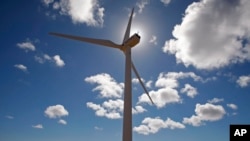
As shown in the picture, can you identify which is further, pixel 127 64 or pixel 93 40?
pixel 93 40

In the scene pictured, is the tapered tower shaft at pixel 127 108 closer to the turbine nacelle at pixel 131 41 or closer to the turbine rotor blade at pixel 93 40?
the turbine nacelle at pixel 131 41

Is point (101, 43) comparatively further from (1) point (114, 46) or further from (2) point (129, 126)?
(2) point (129, 126)

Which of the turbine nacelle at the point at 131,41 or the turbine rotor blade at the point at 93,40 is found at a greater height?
the turbine rotor blade at the point at 93,40

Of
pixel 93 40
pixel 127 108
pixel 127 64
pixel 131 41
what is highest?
pixel 93 40

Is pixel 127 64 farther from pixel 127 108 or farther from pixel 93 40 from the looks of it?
pixel 93 40

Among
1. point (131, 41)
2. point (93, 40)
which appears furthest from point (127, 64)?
point (93, 40)

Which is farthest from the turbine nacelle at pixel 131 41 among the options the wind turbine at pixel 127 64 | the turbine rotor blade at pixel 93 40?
the turbine rotor blade at pixel 93 40

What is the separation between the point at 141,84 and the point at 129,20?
16091mm

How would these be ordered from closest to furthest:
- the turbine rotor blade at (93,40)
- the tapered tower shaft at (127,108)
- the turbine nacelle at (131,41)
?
the tapered tower shaft at (127,108), the turbine nacelle at (131,41), the turbine rotor blade at (93,40)

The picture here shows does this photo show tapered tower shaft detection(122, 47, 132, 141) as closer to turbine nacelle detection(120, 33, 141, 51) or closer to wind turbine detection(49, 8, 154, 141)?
wind turbine detection(49, 8, 154, 141)

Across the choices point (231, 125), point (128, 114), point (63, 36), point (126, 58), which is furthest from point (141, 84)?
point (231, 125)

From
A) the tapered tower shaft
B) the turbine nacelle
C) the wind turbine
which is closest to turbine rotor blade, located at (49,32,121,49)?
the wind turbine

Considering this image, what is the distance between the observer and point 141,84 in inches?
2724

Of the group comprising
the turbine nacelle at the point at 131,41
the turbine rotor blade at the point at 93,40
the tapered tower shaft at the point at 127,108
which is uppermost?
the turbine rotor blade at the point at 93,40
